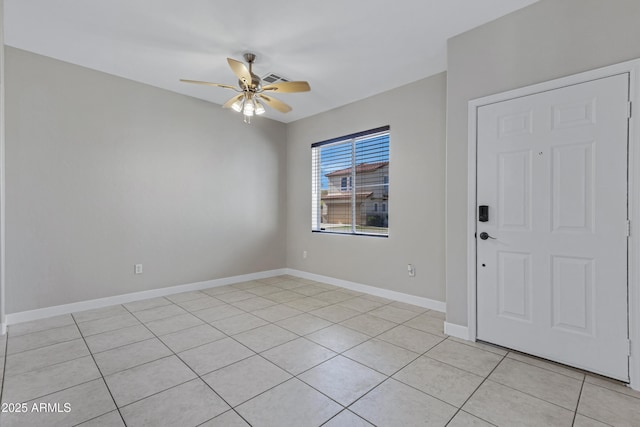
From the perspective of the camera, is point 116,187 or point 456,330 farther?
point 116,187

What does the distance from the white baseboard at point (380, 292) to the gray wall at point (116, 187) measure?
104 centimetres

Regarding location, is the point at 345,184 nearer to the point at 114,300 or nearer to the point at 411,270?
the point at 411,270

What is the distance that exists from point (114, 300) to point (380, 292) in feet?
11.7

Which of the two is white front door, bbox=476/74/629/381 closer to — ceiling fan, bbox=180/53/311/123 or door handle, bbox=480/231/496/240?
door handle, bbox=480/231/496/240

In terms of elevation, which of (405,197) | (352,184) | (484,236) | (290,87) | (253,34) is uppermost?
(253,34)

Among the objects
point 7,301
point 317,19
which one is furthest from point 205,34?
point 7,301

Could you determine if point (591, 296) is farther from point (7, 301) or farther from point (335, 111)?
point (7, 301)

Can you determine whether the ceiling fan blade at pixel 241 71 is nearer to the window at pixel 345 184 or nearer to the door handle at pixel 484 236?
the window at pixel 345 184

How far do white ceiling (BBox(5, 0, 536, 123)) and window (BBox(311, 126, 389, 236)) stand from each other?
102 cm

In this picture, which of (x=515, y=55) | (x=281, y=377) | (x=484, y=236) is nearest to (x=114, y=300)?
(x=281, y=377)

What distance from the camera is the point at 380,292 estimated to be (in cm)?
414

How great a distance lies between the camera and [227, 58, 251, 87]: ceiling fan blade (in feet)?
8.64

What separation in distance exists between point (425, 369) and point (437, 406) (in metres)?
0.44

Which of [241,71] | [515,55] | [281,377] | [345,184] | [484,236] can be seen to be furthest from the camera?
[345,184]
